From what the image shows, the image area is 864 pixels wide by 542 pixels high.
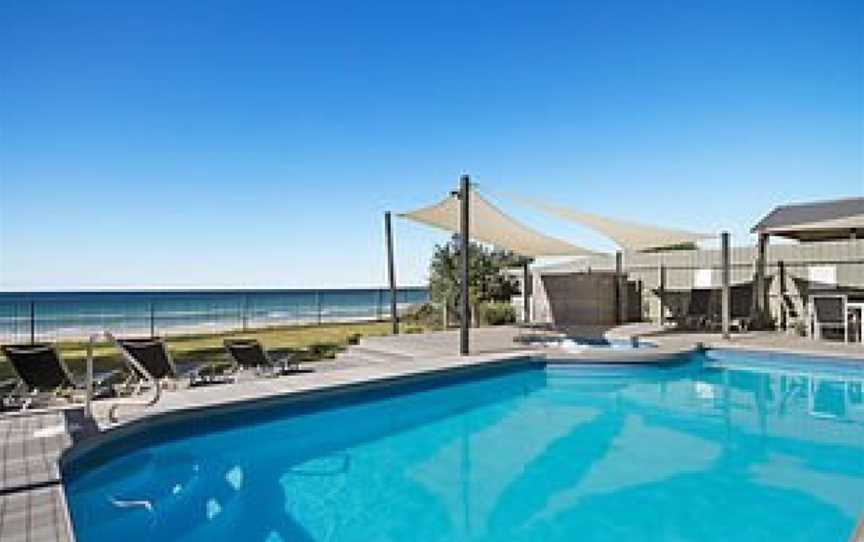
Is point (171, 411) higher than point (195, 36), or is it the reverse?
point (195, 36)

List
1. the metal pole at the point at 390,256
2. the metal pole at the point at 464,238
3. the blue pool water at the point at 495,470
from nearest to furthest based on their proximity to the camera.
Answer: the blue pool water at the point at 495,470 → the metal pole at the point at 464,238 → the metal pole at the point at 390,256

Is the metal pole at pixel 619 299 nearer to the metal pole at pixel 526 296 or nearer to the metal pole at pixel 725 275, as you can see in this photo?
the metal pole at pixel 526 296

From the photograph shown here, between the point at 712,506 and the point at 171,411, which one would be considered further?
the point at 171,411

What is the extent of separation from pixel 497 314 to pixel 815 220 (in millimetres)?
8217

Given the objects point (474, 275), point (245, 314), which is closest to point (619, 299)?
point (474, 275)

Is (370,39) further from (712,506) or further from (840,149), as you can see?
(840,149)

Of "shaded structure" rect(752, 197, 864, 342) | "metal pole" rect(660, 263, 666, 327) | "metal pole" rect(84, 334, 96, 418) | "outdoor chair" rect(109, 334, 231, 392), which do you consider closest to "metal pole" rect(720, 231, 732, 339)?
"shaded structure" rect(752, 197, 864, 342)

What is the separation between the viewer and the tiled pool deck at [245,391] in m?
3.83

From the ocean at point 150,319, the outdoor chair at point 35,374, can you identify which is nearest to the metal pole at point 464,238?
the outdoor chair at point 35,374

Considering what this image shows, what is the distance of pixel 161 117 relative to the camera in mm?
13164

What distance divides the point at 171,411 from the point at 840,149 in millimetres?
16184

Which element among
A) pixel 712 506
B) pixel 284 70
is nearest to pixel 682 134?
pixel 284 70

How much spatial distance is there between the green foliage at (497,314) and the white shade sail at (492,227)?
9.02 feet

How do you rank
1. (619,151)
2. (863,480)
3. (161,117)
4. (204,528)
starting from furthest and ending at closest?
(619,151) → (161,117) → (863,480) → (204,528)
